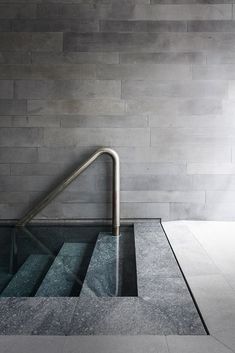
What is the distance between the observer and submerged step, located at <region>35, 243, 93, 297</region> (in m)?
1.40

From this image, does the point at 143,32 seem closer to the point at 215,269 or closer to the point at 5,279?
the point at 215,269

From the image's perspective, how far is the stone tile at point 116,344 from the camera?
929 mm

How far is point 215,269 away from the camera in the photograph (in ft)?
5.30

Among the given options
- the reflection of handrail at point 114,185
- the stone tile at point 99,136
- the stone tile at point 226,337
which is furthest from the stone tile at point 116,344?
the stone tile at point 99,136

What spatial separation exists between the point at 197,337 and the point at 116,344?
0.87 ft

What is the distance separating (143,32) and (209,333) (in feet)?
8.06

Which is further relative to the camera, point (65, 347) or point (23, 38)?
point (23, 38)

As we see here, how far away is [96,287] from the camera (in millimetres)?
1423

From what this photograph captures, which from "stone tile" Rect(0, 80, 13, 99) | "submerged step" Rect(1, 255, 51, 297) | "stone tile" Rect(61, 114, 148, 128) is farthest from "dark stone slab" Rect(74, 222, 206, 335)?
"stone tile" Rect(0, 80, 13, 99)

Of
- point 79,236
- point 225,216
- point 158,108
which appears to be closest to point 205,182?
point 225,216

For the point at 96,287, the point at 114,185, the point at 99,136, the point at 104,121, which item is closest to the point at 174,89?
the point at 104,121

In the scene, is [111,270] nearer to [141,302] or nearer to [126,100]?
[141,302]

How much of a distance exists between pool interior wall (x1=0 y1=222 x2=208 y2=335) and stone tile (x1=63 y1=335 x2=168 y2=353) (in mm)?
40

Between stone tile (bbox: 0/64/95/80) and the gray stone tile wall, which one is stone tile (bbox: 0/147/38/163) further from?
stone tile (bbox: 0/64/95/80)
